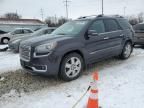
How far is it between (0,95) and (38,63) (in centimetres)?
116

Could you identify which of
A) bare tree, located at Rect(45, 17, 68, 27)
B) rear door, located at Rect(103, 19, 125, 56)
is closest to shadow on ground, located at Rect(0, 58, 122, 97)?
rear door, located at Rect(103, 19, 125, 56)

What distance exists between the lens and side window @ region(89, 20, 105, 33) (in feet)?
18.8

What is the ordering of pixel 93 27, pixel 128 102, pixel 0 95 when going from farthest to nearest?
pixel 93 27 < pixel 0 95 < pixel 128 102

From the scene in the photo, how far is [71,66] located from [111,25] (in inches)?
95.6

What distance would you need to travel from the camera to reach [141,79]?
16.8 feet

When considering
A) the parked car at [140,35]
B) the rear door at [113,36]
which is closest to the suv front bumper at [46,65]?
the rear door at [113,36]

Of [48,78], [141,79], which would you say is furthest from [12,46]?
[141,79]

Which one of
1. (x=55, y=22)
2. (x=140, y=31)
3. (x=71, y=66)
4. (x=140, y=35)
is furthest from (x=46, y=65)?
(x=55, y=22)

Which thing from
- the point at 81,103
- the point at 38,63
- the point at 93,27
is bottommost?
the point at 81,103

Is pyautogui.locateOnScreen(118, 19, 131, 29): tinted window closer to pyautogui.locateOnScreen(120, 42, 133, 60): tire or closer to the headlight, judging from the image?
pyautogui.locateOnScreen(120, 42, 133, 60): tire

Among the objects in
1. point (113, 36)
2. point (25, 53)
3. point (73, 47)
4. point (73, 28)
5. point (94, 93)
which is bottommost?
point (94, 93)

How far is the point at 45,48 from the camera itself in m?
4.67

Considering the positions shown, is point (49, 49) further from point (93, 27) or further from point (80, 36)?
point (93, 27)

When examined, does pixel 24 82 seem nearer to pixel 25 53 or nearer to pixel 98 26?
pixel 25 53
